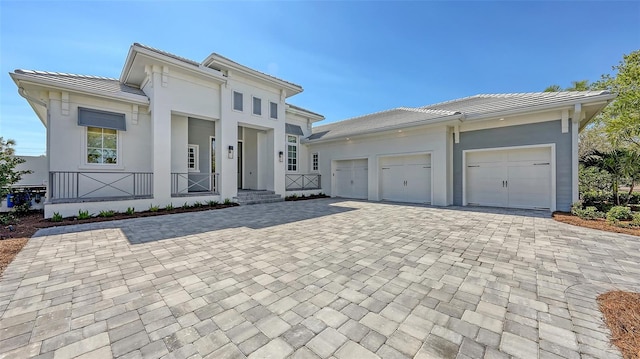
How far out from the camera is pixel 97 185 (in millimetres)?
8469

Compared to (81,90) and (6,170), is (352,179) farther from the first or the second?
(6,170)

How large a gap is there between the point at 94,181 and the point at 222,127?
187 inches

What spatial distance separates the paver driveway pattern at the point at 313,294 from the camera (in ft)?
6.35

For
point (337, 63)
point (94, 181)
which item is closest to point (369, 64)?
point (337, 63)

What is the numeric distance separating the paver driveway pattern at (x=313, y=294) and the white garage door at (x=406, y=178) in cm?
566

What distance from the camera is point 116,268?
3.51m

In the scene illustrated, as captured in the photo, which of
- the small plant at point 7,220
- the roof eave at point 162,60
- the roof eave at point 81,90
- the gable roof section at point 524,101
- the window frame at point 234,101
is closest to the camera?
the small plant at point 7,220

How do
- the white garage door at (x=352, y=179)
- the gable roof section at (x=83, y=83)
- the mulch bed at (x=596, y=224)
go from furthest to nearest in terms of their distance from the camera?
1. the white garage door at (x=352, y=179)
2. the gable roof section at (x=83, y=83)
3. the mulch bed at (x=596, y=224)

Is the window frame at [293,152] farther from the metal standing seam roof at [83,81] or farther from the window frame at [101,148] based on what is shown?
the window frame at [101,148]

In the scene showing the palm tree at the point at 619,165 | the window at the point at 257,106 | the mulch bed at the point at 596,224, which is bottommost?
the mulch bed at the point at 596,224

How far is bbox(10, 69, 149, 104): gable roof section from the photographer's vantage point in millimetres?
6792

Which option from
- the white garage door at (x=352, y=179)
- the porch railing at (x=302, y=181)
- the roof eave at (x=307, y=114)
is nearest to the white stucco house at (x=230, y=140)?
the white garage door at (x=352, y=179)

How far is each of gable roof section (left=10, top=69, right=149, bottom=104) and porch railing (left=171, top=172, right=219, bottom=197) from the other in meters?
3.14

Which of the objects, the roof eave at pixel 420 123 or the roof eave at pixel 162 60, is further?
the roof eave at pixel 420 123
